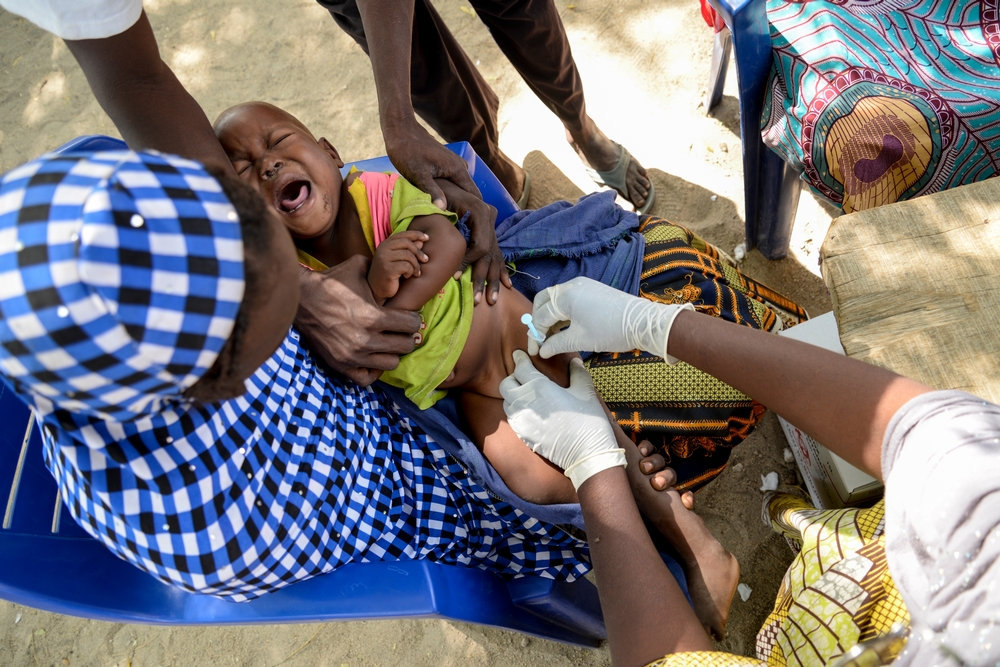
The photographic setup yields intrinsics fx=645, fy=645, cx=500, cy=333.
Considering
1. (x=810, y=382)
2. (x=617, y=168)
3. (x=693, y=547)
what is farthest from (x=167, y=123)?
(x=617, y=168)

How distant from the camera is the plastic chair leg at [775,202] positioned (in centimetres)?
227

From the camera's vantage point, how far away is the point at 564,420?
5.24 ft

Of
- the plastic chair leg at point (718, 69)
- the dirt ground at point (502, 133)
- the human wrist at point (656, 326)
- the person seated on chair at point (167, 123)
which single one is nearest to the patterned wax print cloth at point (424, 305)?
the person seated on chair at point (167, 123)

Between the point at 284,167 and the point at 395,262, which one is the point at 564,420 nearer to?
the point at 395,262

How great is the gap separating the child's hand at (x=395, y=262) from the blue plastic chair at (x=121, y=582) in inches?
25.6

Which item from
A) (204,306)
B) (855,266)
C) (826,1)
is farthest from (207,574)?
(826,1)

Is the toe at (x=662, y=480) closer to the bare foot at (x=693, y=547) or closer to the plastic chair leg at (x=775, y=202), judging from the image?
the bare foot at (x=693, y=547)

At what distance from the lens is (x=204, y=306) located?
2.69 ft

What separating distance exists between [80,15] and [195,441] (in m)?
1.09

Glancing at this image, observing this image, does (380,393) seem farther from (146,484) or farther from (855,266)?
(855,266)

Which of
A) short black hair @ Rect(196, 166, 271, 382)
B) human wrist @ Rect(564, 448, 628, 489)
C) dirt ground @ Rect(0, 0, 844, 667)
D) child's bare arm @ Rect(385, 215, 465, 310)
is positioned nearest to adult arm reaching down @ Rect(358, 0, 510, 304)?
child's bare arm @ Rect(385, 215, 465, 310)

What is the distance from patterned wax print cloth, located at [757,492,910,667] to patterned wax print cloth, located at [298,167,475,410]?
956mm

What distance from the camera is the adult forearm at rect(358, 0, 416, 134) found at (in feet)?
5.90

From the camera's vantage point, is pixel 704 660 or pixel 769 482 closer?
pixel 704 660
